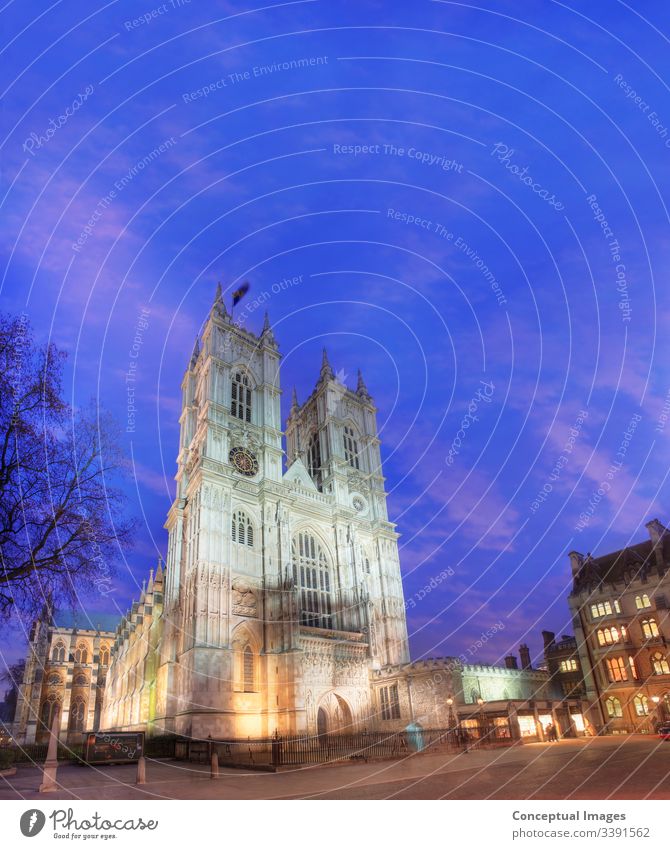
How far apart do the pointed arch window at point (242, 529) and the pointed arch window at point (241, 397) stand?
9.87m

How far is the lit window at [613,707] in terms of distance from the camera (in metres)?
38.6

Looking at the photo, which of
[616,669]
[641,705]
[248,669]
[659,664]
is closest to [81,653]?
[248,669]

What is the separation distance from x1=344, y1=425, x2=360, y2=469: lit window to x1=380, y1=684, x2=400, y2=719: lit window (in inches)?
919

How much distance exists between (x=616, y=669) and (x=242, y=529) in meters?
32.4

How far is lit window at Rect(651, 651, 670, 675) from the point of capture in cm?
3644

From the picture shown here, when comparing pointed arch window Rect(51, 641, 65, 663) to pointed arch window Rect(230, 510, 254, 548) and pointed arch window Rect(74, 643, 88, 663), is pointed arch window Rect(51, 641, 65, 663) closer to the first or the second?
pointed arch window Rect(74, 643, 88, 663)

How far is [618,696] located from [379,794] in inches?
1445

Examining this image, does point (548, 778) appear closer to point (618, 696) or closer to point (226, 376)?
point (618, 696)

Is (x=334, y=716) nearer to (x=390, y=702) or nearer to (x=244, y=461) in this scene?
(x=390, y=702)

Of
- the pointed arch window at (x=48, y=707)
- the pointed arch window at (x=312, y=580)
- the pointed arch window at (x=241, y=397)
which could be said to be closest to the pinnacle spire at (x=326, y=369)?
the pointed arch window at (x=241, y=397)

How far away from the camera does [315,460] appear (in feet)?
192

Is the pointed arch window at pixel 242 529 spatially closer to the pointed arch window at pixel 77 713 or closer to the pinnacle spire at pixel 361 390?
the pinnacle spire at pixel 361 390

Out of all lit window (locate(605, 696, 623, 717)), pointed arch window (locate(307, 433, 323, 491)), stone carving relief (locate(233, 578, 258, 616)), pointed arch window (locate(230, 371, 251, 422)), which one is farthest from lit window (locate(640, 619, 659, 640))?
pointed arch window (locate(230, 371, 251, 422))
